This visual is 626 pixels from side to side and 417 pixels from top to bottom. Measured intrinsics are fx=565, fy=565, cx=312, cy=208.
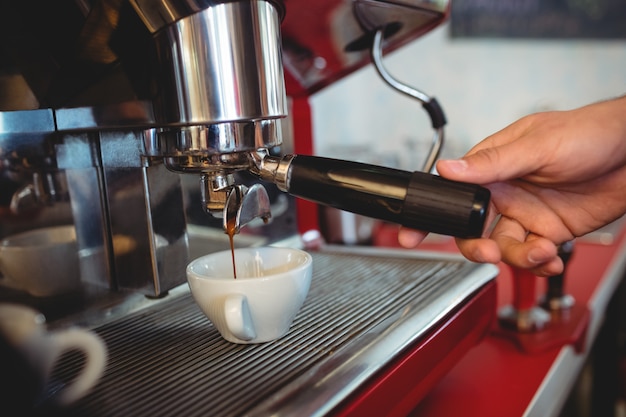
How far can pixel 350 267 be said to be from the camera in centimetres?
61

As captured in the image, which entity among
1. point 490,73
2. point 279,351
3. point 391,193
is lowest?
point 279,351

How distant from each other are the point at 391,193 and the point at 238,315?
0.42ft

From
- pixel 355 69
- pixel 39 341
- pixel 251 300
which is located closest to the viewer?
pixel 39 341

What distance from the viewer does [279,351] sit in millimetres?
395

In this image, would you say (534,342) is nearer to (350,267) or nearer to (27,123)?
(350,267)

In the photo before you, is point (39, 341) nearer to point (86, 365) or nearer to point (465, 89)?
point (86, 365)

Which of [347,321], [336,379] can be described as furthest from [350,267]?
[336,379]

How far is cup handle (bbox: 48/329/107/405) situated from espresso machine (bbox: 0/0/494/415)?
4.8 inches

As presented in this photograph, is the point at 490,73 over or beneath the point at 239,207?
over

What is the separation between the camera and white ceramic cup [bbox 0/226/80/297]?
465 millimetres

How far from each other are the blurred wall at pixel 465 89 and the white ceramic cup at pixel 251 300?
3.45ft

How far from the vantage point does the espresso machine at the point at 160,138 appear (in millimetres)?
354

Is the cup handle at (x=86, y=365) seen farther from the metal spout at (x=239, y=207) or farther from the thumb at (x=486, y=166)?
the thumb at (x=486, y=166)

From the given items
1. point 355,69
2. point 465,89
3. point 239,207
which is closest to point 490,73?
point 465,89
